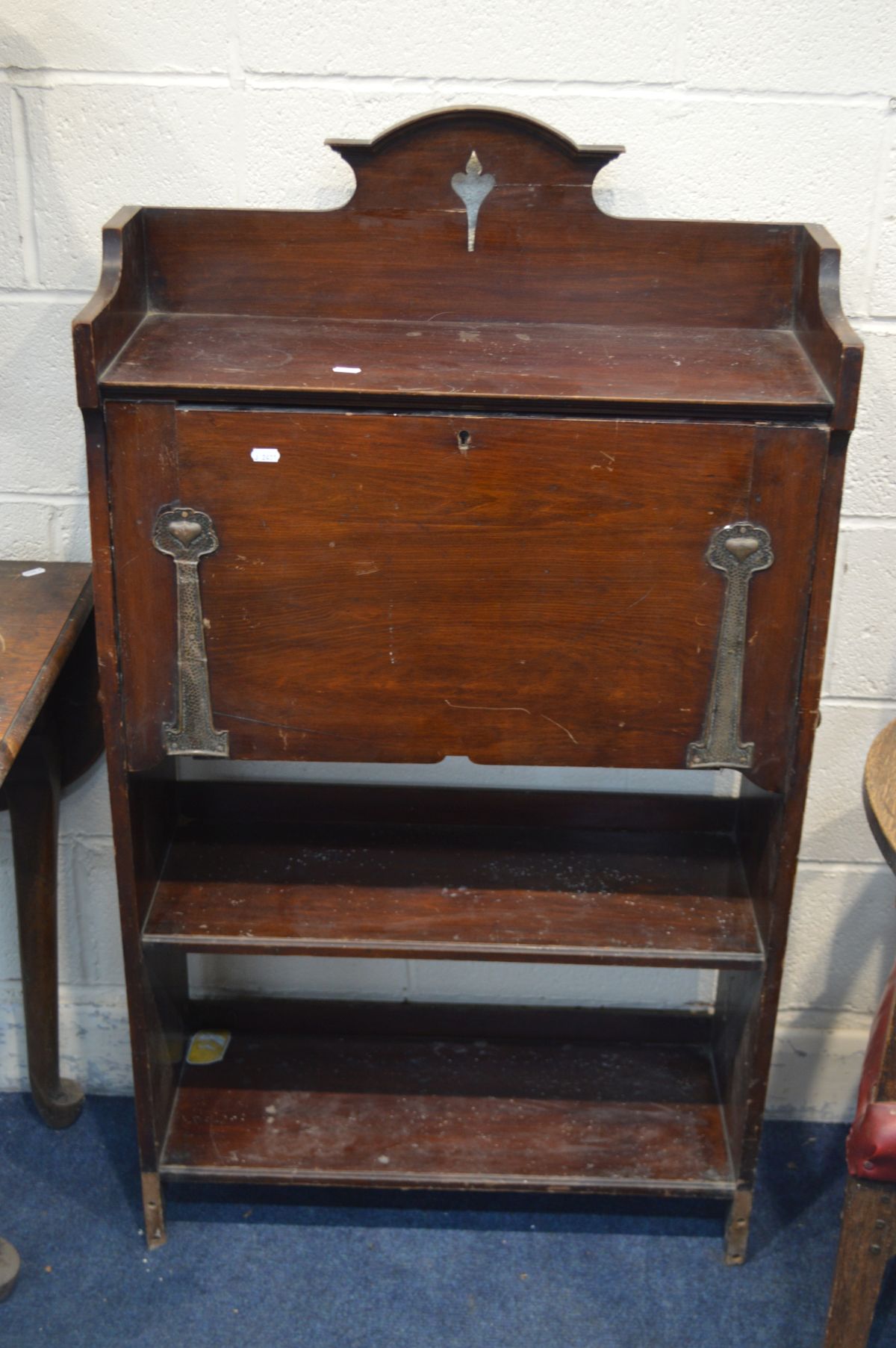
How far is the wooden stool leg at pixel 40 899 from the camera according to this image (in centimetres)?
183

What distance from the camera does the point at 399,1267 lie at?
6.25ft

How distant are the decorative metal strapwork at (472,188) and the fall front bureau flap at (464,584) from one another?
37 cm

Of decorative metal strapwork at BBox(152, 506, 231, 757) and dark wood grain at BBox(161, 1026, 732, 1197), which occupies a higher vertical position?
decorative metal strapwork at BBox(152, 506, 231, 757)

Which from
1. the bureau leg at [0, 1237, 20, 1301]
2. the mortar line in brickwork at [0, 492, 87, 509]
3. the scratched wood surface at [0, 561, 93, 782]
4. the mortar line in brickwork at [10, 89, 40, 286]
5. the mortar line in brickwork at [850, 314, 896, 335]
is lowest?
the bureau leg at [0, 1237, 20, 1301]

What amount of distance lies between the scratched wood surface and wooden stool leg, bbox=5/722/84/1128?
0.16 metres

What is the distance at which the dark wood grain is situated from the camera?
1875mm

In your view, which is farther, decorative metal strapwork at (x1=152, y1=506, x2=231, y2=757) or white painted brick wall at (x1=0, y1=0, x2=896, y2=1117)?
white painted brick wall at (x1=0, y1=0, x2=896, y2=1117)

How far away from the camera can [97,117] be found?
169cm

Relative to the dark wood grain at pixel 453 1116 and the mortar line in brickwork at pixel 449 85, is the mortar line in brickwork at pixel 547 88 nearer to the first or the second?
the mortar line in brickwork at pixel 449 85

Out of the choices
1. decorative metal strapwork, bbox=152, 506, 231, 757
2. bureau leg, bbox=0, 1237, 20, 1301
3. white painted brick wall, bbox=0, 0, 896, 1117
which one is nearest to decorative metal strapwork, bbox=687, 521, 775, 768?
white painted brick wall, bbox=0, 0, 896, 1117

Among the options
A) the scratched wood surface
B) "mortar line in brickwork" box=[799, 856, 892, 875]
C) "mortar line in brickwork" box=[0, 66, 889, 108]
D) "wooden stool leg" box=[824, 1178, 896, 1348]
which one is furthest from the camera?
"mortar line in brickwork" box=[799, 856, 892, 875]

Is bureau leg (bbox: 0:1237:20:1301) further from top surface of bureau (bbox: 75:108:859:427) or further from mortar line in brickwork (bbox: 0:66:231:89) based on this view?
mortar line in brickwork (bbox: 0:66:231:89)

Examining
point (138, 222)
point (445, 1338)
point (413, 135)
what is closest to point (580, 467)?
point (413, 135)

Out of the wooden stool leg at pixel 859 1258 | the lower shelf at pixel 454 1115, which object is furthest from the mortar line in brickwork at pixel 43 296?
the wooden stool leg at pixel 859 1258
